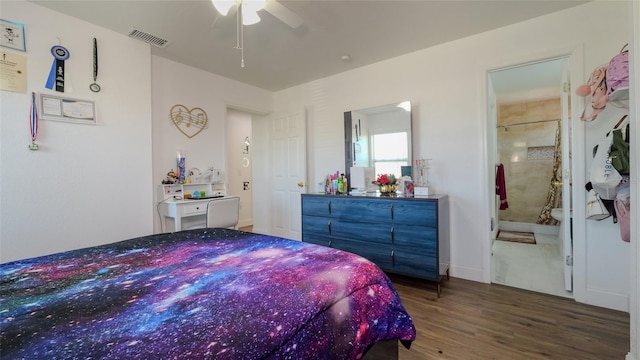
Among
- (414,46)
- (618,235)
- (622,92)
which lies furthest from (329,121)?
(618,235)

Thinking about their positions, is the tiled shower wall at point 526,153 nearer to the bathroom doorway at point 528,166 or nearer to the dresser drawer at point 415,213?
the bathroom doorway at point 528,166

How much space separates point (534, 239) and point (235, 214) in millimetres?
4681

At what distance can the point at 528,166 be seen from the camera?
4910mm

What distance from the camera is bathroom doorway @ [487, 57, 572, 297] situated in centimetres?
359

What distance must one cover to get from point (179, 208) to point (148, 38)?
178cm

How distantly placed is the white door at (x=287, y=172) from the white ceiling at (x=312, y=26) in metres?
1.00

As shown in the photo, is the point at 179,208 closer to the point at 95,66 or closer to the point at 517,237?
the point at 95,66

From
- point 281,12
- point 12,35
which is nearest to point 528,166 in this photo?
point 281,12

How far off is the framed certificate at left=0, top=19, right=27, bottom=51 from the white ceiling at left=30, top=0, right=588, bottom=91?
276 mm

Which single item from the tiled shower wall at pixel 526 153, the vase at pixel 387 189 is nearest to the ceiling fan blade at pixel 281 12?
the vase at pixel 387 189

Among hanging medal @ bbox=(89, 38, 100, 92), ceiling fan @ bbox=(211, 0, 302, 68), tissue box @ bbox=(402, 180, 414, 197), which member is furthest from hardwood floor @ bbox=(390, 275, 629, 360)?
hanging medal @ bbox=(89, 38, 100, 92)

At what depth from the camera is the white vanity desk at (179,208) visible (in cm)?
289

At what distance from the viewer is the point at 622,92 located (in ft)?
5.89

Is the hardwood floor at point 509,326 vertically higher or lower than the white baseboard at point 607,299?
lower
